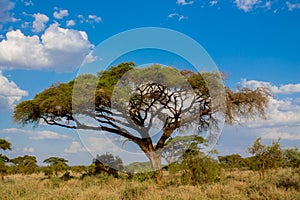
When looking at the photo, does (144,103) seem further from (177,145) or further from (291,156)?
(291,156)

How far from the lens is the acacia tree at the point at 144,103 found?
21.5 m

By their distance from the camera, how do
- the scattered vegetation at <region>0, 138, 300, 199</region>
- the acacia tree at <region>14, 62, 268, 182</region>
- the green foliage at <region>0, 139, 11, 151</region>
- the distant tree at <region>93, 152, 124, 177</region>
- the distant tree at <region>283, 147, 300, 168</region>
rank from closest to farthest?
the scattered vegetation at <region>0, 138, 300, 199</region>
the acacia tree at <region>14, 62, 268, 182</region>
the distant tree at <region>93, 152, 124, 177</region>
the distant tree at <region>283, 147, 300, 168</region>
the green foliage at <region>0, 139, 11, 151</region>

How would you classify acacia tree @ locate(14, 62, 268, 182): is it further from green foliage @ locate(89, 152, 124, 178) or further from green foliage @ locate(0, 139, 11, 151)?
green foliage @ locate(0, 139, 11, 151)

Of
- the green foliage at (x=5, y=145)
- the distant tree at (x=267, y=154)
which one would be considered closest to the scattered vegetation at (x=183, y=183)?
the distant tree at (x=267, y=154)

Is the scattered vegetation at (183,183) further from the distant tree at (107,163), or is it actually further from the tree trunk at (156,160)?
the tree trunk at (156,160)

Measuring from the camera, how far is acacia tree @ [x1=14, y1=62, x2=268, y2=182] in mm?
21469

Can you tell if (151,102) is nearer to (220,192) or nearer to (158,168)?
(158,168)

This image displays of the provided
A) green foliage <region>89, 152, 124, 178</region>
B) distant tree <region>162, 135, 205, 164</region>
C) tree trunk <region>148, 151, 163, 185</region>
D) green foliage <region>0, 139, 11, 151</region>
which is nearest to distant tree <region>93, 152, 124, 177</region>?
green foliage <region>89, 152, 124, 178</region>

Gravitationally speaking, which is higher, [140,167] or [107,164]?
[107,164]

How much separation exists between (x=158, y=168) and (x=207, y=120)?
15.4ft

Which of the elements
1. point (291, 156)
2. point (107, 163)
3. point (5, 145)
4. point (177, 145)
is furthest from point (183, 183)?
point (5, 145)

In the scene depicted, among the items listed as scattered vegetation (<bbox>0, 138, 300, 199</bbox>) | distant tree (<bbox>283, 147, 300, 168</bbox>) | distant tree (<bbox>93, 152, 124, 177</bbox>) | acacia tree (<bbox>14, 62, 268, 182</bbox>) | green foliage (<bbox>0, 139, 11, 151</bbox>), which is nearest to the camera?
scattered vegetation (<bbox>0, 138, 300, 199</bbox>)

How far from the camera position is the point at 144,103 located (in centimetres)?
2188

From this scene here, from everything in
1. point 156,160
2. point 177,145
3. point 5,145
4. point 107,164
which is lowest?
point 107,164
